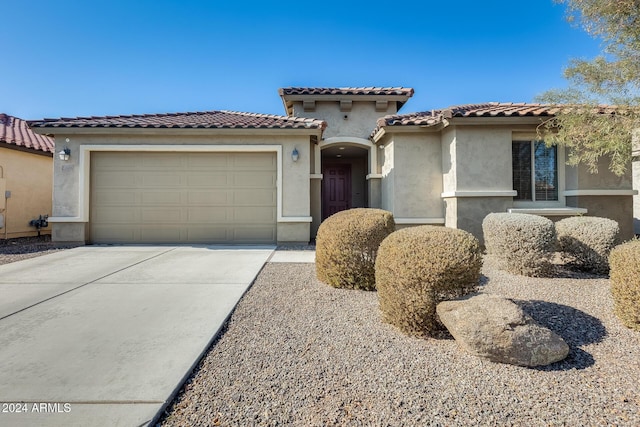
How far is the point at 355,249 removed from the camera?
4949 millimetres

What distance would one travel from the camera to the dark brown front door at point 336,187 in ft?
44.6

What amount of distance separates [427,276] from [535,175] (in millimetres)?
7266

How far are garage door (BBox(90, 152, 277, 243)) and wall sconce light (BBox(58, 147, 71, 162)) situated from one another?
61 cm

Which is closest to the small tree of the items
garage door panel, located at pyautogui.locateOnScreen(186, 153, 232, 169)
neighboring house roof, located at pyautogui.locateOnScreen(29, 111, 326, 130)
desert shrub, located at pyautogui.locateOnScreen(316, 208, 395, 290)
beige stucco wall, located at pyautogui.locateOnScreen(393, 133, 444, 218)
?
beige stucco wall, located at pyautogui.locateOnScreen(393, 133, 444, 218)

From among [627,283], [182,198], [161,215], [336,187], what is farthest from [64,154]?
[627,283]

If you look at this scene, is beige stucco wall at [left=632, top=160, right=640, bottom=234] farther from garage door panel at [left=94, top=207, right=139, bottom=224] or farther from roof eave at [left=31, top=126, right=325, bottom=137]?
garage door panel at [left=94, top=207, right=139, bottom=224]

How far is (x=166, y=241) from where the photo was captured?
9586 millimetres

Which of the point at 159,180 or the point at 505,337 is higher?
the point at 159,180

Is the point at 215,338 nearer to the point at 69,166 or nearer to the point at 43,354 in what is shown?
the point at 43,354

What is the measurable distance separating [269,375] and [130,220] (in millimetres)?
8892

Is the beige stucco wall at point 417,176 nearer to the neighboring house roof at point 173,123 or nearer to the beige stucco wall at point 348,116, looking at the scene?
the neighboring house roof at point 173,123

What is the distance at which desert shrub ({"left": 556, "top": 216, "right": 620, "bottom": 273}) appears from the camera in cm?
552

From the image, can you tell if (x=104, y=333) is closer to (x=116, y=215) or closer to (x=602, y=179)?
(x=116, y=215)

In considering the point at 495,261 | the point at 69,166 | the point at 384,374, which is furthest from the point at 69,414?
the point at 69,166
